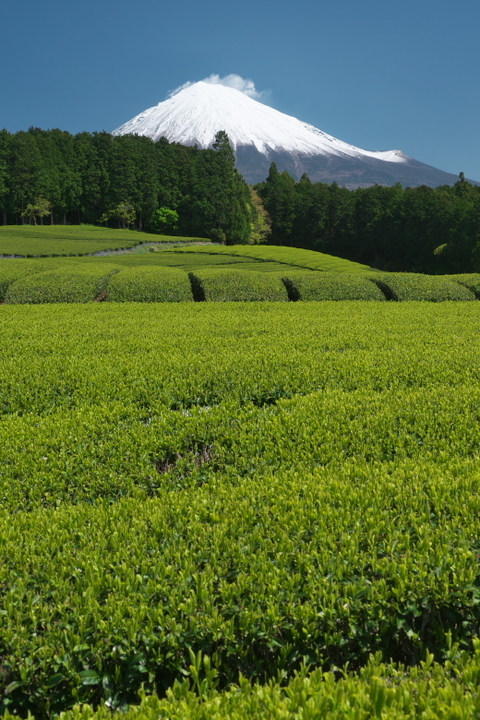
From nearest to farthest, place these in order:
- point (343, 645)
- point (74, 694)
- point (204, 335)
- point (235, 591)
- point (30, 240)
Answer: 1. point (74, 694)
2. point (343, 645)
3. point (235, 591)
4. point (204, 335)
5. point (30, 240)

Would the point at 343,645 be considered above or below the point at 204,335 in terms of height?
below

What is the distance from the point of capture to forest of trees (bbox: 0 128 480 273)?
234 ft

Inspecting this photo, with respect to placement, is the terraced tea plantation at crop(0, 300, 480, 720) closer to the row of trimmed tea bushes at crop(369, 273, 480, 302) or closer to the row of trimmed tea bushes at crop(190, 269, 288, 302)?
the row of trimmed tea bushes at crop(190, 269, 288, 302)

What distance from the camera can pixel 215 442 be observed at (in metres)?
6.99

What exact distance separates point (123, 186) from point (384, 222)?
47.0 m

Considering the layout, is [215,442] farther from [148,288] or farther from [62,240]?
[62,240]

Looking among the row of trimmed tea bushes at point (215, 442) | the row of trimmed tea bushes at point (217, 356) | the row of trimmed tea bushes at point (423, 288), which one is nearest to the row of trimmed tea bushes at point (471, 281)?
the row of trimmed tea bushes at point (423, 288)

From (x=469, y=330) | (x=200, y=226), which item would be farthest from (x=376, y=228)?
(x=469, y=330)

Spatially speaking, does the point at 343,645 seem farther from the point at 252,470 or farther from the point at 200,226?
the point at 200,226

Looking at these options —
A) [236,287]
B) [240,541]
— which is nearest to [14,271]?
[236,287]

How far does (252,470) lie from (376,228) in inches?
3254

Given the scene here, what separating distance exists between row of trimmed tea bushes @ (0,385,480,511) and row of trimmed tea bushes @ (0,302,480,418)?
0.74 meters

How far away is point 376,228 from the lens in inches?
3194

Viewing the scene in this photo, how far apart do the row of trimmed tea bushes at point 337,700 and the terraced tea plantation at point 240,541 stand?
1cm
